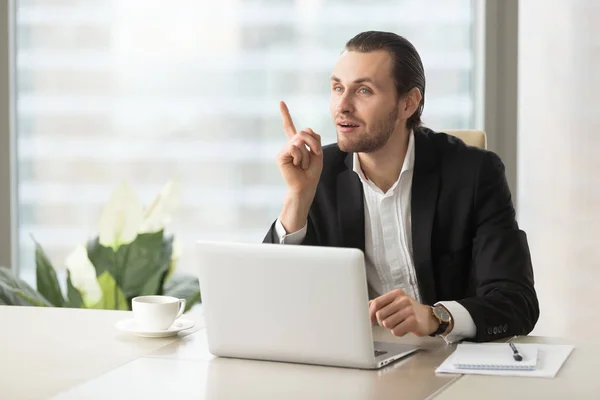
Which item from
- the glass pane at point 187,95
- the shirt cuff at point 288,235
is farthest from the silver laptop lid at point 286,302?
the glass pane at point 187,95

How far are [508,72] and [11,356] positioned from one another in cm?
239

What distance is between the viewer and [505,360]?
1550 millimetres

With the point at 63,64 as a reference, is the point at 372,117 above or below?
below

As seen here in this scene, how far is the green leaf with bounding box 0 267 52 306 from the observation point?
2986 millimetres

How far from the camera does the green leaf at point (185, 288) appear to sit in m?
3.28

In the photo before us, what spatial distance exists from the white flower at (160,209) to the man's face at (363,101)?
4.02ft

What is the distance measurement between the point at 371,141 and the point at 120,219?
53.6 inches

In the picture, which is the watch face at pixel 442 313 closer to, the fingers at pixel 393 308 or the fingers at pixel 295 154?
the fingers at pixel 393 308

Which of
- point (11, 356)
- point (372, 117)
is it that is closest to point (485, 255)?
point (372, 117)

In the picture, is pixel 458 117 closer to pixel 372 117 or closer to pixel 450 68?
pixel 450 68

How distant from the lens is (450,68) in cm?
359

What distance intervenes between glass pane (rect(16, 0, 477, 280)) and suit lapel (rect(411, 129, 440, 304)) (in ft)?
4.44

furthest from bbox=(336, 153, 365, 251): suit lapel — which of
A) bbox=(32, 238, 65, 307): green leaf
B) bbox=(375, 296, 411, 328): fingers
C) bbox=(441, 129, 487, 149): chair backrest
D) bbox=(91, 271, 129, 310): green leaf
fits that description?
bbox=(32, 238, 65, 307): green leaf

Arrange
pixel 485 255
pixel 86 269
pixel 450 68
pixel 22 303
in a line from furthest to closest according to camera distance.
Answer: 1. pixel 450 68
2. pixel 86 269
3. pixel 22 303
4. pixel 485 255
